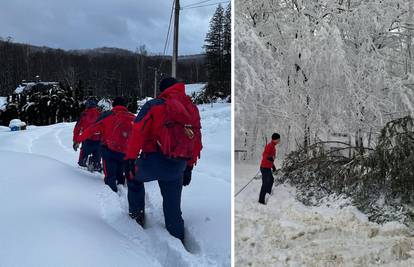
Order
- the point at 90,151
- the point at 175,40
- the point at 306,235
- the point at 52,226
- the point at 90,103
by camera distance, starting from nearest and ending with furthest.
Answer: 1. the point at 52,226
2. the point at 306,235
3. the point at 175,40
4. the point at 90,103
5. the point at 90,151

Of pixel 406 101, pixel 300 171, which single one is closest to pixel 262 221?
pixel 300 171

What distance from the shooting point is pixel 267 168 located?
5.47 ft

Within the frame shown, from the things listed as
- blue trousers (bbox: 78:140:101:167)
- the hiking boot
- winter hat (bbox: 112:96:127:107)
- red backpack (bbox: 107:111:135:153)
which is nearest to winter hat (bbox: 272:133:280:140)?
the hiking boot

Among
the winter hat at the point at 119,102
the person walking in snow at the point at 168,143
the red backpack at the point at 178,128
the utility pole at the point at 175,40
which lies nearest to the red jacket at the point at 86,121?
the winter hat at the point at 119,102

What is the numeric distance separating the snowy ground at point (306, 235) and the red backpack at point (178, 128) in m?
0.33

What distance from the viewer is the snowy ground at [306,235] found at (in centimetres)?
165

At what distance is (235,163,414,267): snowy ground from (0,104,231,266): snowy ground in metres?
0.11

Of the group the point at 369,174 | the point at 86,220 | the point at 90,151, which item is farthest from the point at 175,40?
the point at 90,151

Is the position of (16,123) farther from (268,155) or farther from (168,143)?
(268,155)

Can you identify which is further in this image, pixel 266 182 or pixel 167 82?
pixel 266 182

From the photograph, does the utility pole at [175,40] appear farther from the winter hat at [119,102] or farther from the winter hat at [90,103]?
the winter hat at [90,103]

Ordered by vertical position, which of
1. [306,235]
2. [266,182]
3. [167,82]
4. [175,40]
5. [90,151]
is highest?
[175,40]

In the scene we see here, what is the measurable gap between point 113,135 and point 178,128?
1062mm

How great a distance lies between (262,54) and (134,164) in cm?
70
